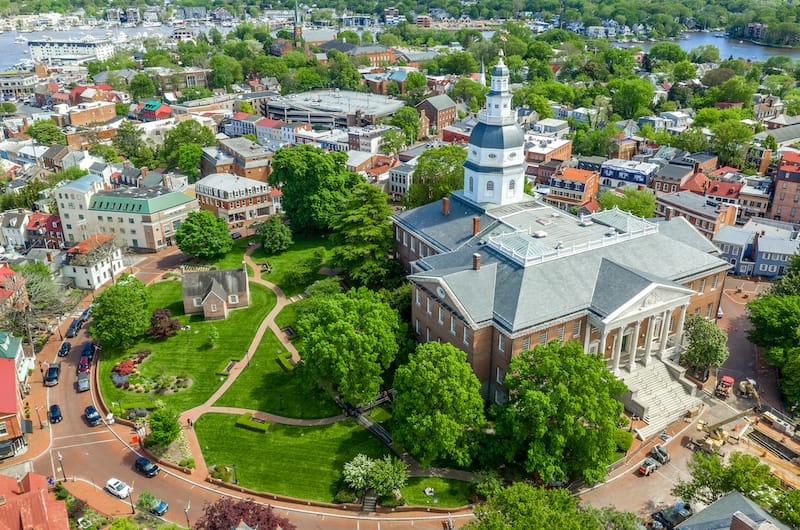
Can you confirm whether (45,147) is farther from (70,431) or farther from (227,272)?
(70,431)

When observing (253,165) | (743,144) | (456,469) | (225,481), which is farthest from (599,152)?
(225,481)

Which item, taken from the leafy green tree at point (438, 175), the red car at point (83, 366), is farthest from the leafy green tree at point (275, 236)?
the red car at point (83, 366)

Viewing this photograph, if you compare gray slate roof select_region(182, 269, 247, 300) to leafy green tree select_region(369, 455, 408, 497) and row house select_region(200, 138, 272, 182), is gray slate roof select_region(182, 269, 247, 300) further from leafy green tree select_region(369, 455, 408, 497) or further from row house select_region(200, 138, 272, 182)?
row house select_region(200, 138, 272, 182)

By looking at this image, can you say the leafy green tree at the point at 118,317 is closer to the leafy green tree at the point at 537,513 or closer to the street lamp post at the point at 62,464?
the street lamp post at the point at 62,464

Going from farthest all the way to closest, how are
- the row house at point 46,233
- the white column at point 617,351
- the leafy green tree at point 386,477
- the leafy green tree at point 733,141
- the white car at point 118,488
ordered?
the leafy green tree at point 733,141
the row house at point 46,233
the white column at point 617,351
the white car at point 118,488
the leafy green tree at point 386,477

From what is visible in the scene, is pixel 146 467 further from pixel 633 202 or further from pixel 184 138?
pixel 184 138
